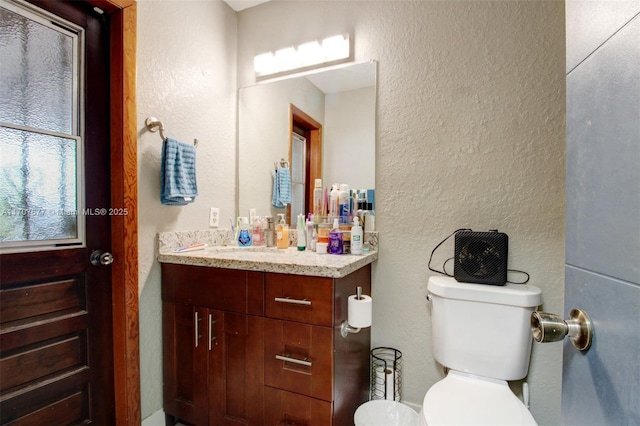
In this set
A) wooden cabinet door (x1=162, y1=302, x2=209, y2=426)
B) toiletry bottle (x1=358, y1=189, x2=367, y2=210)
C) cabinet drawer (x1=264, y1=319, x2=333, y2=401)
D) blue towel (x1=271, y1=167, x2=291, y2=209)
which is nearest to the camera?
cabinet drawer (x1=264, y1=319, x2=333, y2=401)

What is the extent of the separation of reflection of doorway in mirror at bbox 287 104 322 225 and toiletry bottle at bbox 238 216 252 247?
254 mm

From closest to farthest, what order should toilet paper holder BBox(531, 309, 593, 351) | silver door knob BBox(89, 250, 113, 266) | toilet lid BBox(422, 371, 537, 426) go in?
toilet paper holder BBox(531, 309, 593, 351) < toilet lid BBox(422, 371, 537, 426) < silver door knob BBox(89, 250, 113, 266)

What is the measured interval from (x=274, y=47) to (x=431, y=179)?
1.24 meters

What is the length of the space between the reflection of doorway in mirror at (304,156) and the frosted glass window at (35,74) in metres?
1.04

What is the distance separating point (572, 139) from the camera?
549 mm

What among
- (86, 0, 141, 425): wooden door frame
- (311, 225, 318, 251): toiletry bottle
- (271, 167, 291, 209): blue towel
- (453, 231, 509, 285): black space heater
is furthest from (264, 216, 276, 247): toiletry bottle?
(453, 231, 509, 285): black space heater

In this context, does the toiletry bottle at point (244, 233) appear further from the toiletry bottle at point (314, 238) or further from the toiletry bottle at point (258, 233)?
the toiletry bottle at point (314, 238)

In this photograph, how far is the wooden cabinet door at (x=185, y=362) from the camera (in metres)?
1.37

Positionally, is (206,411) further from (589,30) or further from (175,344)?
(589,30)

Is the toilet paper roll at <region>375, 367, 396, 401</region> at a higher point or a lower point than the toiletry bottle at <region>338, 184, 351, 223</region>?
lower

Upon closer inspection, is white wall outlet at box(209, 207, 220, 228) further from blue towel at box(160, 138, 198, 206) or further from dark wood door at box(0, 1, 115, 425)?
dark wood door at box(0, 1, 115, 425)

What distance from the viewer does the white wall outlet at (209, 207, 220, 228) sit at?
5.84 ft

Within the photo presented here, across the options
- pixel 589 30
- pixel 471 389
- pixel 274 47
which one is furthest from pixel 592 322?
pixel 274 47

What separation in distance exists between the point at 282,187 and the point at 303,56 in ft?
2.54
